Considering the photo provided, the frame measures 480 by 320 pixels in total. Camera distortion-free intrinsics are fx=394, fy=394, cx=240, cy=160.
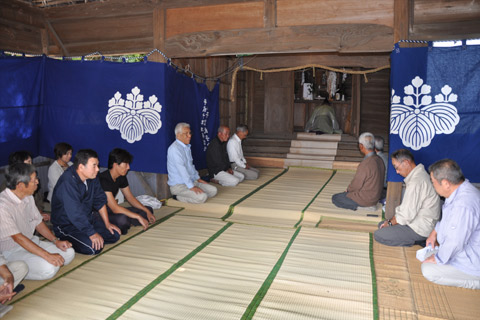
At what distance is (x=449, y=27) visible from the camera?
4758mm

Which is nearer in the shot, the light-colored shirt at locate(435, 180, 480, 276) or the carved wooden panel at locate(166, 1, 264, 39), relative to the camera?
the light-colored shirt at locate(435, 180, 480, 276)

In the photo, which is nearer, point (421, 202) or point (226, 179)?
point (421, 202)

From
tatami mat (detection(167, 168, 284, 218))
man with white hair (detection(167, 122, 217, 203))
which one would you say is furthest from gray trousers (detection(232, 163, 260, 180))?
man with white hair (detection(167, 122, 217, 203))

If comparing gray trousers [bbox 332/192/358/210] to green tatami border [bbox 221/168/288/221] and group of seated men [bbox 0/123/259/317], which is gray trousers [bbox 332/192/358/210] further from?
group of seated men [bbox 0/123/259/317]

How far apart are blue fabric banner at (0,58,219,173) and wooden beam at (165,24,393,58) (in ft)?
1.86

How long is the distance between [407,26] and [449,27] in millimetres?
472

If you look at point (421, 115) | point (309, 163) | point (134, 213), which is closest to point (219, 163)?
point (134, 213)

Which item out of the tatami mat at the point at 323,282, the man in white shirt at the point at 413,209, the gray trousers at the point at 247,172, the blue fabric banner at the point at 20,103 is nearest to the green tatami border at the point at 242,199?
the gray trousers at the point at 247,172

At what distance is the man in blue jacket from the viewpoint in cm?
396

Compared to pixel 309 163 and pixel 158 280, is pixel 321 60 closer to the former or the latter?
pixel 309 163

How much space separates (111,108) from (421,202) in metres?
4.59

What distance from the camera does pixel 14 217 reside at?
11.1ft

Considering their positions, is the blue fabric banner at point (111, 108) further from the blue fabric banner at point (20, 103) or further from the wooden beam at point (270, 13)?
the wooden beam at point (270, 13)

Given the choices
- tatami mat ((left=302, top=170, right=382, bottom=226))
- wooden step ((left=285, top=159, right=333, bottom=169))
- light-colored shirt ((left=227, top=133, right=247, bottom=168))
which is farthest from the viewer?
wooden step ((left=285, top=159, right=333, bottom=169))
